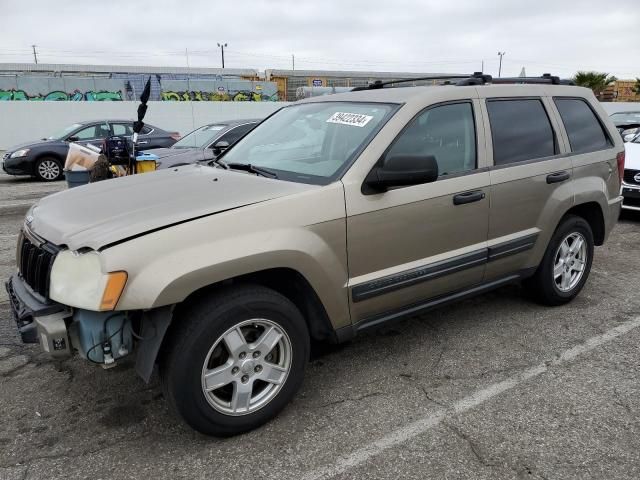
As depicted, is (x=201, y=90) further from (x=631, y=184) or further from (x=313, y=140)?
(x=313, y=140)

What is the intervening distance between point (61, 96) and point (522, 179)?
2786cm

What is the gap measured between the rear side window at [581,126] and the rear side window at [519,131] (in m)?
0.26

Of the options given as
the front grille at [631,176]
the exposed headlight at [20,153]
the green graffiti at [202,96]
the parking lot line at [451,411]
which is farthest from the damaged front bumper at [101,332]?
the green graffiti at [202,96]

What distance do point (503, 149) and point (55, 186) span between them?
1098 centimetres

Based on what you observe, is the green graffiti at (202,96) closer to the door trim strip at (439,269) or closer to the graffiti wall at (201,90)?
the graffiti wall at (201,90)

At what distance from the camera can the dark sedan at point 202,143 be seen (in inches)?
355

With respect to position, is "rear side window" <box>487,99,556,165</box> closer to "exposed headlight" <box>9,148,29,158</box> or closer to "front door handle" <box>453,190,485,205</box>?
"front door handle" <box>453,190,485,205</box>

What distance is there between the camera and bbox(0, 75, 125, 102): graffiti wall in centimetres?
2569

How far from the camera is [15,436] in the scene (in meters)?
2.79

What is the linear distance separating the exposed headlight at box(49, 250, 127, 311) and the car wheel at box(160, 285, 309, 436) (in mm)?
365

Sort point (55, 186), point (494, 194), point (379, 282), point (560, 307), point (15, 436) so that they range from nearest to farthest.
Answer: point (15, 436) → point (379, 282) → point (494, 194) → point (560, 307) → point (55, 186)

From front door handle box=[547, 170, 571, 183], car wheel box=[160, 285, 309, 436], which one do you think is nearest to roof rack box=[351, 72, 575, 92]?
front door handle box=[547, 170, 571, 183]

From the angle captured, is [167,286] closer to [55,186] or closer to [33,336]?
[33,336]

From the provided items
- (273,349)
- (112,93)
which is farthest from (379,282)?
(112,93)
